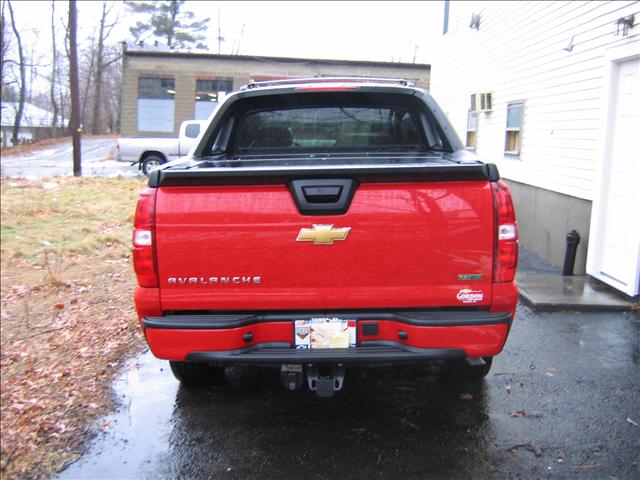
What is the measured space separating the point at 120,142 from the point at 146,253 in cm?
1870

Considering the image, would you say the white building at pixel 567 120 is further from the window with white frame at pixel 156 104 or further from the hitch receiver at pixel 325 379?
the window with white frame at pixel 156 104

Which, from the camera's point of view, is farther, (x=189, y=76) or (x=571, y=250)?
(x=189, y=76)

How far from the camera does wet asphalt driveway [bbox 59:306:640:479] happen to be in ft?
10.6

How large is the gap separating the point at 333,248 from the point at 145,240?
97cm

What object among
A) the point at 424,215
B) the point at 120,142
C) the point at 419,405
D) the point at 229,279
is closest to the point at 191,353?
the point at 229,279

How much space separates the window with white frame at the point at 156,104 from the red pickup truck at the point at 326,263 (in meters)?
29.6

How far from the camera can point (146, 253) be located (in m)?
3.07

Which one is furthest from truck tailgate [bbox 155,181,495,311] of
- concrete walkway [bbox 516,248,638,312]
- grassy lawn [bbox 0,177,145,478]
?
concrete walkway [bbox 516,248,638,312]

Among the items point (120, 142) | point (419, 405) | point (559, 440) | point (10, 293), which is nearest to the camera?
point (559, 440)

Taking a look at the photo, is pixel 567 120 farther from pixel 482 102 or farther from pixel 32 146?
pixel 32 146

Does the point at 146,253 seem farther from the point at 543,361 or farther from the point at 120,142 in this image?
the point at 120,142

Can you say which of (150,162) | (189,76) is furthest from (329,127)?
(189,76)

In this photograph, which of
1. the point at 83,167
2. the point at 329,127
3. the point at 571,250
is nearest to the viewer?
the point at 329,127

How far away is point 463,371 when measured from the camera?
423cm
